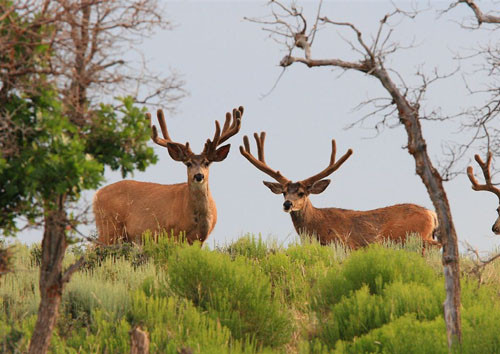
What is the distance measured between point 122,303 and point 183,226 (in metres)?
3.78

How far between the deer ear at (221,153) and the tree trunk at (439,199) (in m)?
5.02

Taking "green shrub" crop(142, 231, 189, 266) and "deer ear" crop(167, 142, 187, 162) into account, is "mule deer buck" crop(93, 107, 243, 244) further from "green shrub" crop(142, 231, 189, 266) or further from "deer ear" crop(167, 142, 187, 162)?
"green shrub" crop(142, 231, 189, 266)

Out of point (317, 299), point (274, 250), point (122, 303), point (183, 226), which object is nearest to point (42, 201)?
point (122, 303)

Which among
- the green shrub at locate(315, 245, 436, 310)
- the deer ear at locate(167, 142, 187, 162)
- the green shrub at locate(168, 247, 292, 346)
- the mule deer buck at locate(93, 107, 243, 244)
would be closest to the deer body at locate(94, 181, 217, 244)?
the mule deer buck at locate(93, 107, 243, 244)

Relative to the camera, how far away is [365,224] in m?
15.4

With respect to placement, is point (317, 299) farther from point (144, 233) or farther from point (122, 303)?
point (144, 233)

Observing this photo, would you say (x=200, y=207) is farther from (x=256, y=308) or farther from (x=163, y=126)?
(x=256, y=308)

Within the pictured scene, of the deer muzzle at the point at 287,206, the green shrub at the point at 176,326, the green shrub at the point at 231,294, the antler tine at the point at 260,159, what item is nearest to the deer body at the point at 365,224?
the deer muzzle at the point at 287,206

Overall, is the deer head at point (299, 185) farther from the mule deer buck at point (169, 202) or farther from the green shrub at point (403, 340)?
the green shrub at point (403, 340)

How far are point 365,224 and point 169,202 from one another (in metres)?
3.92

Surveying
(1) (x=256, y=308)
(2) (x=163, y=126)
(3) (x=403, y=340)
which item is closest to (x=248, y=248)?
(2) (x=163, y=126)

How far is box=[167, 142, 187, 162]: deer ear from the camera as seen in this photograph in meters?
13.6

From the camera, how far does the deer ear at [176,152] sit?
13.6 m

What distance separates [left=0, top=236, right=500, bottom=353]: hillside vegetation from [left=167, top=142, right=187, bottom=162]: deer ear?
204 centimetres
